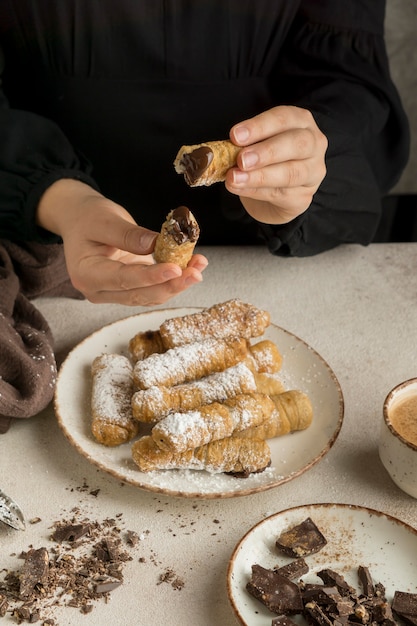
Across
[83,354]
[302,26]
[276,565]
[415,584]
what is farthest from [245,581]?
[302,26]

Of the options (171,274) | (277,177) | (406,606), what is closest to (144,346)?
(171,274)

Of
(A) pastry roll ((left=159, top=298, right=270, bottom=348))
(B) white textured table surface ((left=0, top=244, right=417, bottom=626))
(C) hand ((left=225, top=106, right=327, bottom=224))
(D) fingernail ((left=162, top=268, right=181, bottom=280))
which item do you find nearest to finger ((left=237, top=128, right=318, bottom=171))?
(C) hand ((left=225, top=106, right=327, bottom=224))

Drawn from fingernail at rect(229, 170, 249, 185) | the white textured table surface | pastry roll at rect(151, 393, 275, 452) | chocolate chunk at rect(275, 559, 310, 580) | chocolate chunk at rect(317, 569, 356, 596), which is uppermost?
fingernail at rect(229, 170, 249, 185)

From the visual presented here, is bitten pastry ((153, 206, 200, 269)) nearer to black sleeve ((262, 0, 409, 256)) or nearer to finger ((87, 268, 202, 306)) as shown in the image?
finger ((87, 268, 202, 306))

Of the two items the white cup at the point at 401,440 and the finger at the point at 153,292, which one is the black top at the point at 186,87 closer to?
the finger at the point at 153,292

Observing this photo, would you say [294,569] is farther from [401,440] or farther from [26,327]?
[26,327]

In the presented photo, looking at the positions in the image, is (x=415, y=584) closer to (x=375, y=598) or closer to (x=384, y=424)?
(x=375, y=598)

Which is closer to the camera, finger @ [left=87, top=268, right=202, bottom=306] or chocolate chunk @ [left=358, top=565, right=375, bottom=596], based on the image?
chocolate chunk @ [left=358, top=565, right=375, bottom=596]
